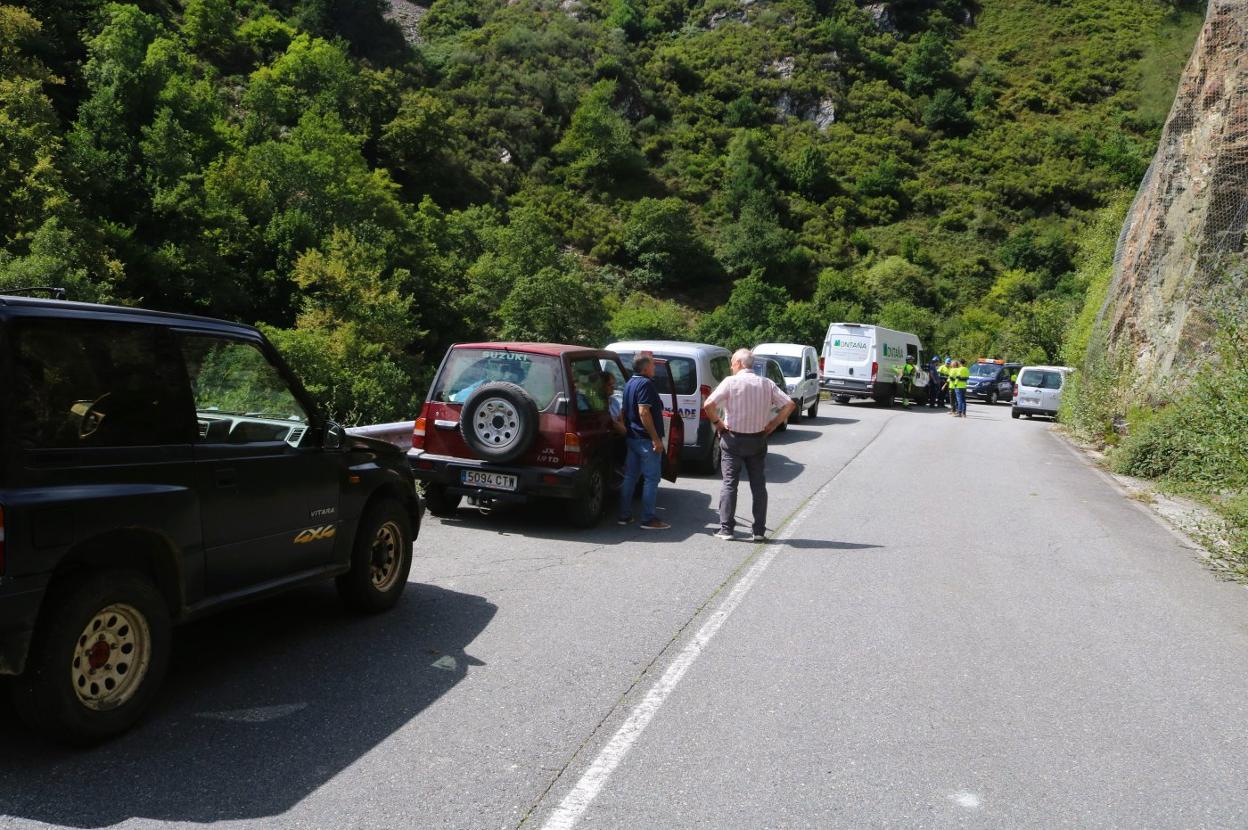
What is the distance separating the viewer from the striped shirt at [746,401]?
9102 millimetres

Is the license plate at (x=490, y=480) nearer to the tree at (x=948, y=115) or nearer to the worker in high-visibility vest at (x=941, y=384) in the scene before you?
the worker in high-visibility vest at (x=941, y=384)

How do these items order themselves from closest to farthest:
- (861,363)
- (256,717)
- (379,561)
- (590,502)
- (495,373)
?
(256,717) < (379,561) < (495,373) < (590,502) < (861,363)

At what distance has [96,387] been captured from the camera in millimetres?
4203

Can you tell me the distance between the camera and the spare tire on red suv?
8.83 meters

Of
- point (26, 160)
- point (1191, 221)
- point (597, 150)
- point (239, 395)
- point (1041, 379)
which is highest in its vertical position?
point (597, 150)

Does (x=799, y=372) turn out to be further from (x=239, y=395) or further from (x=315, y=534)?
(x=239, y=395)

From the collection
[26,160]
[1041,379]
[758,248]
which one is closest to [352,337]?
[26,160]

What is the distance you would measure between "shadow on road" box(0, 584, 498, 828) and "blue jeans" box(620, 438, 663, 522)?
352 cm

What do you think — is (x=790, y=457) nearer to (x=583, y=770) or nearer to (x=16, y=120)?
(x=583, y=770)

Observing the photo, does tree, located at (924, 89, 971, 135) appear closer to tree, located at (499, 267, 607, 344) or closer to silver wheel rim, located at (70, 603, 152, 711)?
tree, located at (499, 267, 607, 344)

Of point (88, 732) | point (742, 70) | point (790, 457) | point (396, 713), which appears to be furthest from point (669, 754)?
point (742, 70)

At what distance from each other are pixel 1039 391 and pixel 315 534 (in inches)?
1160

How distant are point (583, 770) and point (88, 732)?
2117mm

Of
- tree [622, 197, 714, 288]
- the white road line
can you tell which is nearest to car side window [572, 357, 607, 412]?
the white road line
